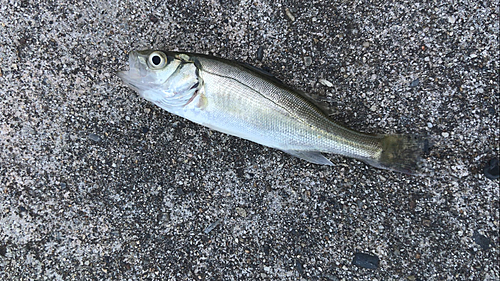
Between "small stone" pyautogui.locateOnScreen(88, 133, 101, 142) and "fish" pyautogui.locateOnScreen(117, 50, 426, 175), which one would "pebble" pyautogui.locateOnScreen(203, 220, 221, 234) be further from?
"small stone" pyautogui.locateOnScreen(88, 133, 101, 142)

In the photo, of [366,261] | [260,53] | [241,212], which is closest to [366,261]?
[366,261]

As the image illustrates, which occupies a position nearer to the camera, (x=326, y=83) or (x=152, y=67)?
(x=152, y=67)

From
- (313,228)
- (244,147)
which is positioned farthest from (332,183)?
(244,147)

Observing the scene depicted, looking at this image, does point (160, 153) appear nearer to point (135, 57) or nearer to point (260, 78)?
point (135, 57)

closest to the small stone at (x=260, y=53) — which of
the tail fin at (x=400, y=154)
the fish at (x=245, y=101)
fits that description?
the fish at (x=245, y=101)

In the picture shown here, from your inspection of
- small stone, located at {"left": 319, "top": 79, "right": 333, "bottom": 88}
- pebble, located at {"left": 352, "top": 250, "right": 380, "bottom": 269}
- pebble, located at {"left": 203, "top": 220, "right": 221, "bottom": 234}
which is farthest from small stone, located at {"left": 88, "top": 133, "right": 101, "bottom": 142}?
pebble, located at {"left": 352, "top": 250, "right": 380, "bottom": 269}

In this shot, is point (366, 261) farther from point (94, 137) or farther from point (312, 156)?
point (94, 137)
